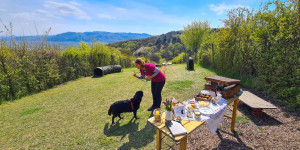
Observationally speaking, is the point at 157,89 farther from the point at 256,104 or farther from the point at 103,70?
the point at 103,70

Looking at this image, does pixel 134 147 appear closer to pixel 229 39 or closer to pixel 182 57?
pixel 229 39

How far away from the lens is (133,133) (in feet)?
11.7

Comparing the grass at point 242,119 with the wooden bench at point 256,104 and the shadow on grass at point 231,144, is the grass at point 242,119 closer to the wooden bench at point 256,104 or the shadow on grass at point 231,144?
the wooden bench at point 256,104

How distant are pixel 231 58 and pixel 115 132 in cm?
848

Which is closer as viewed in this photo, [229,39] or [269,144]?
[269,144]

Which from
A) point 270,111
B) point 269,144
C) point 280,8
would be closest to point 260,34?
point 280,8

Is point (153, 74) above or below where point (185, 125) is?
above

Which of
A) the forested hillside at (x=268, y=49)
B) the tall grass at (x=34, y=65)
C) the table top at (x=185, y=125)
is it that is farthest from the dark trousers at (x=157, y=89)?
the tall grass at (x=34, y=65)

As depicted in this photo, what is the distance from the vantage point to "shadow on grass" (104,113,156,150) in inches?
125

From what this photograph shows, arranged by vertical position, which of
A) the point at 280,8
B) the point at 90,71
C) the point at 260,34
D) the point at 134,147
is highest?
the point at 280,8

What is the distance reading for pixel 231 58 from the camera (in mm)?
8578

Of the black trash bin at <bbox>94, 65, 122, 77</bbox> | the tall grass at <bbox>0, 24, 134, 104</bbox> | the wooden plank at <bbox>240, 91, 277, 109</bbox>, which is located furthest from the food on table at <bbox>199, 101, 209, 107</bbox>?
the black trash bin at <bbox>94, 65, 122, 77</bbox>

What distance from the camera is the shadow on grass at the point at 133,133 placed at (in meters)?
3.17

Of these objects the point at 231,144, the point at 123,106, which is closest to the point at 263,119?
the point at 231,144
